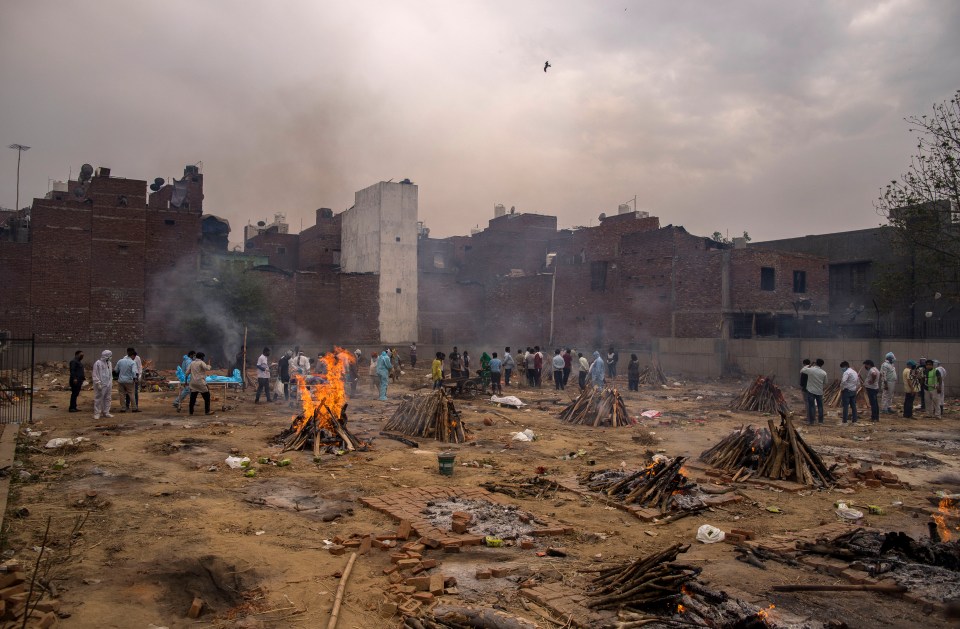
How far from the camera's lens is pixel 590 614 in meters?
5.06

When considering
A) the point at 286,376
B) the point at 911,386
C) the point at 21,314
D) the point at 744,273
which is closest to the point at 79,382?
the point at 286,376

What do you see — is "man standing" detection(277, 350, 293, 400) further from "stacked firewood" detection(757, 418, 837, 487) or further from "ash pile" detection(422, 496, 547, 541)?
"stacked firewood" detection(757, 418, 837, 487)

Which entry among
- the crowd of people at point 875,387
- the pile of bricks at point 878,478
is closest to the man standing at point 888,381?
the crowd of people at point 875,387

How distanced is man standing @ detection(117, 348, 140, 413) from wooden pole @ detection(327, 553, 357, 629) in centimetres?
1249

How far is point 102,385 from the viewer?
50.0ft

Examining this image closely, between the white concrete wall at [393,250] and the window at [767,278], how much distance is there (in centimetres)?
2086

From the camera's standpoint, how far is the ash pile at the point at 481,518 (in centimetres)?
718

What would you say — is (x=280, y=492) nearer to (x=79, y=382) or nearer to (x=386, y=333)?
(x=79, y=382)

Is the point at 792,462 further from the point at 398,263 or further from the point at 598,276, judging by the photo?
the point at 398,263

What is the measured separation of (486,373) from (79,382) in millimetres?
12776

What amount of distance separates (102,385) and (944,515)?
16.9 meters

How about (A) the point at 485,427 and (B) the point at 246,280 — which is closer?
(A) the point at 485,427

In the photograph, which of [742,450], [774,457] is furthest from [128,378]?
[774,457]

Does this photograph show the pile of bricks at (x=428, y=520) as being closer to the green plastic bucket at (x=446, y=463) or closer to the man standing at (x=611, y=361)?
the green plastic bucket at (x=446, y=463)
